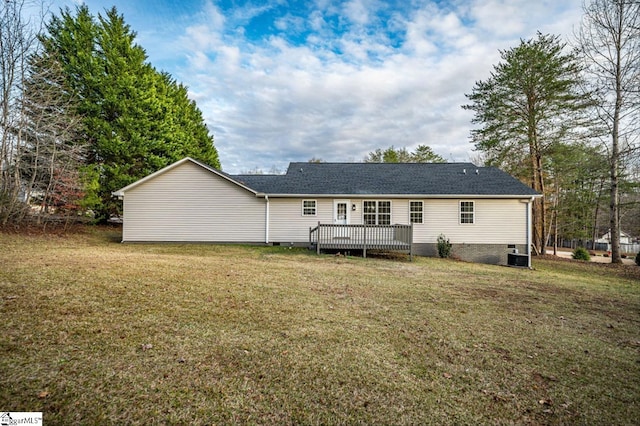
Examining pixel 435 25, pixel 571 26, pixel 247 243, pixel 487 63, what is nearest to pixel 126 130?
pixel 247 243

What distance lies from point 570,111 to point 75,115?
3012 centimetres

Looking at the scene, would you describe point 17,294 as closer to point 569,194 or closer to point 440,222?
point 440,222

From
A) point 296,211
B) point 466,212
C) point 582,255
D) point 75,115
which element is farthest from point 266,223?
point 582,255

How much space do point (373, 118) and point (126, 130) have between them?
2130cm

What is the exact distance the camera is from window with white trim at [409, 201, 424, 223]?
1499 centimetres

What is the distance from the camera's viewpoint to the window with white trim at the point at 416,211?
14992mm

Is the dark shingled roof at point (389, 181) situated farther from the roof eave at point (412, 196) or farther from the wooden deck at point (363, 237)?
the wooden deck at point (363, 237)

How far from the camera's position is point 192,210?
15.2 meters

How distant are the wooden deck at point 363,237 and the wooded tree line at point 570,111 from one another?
12.1m

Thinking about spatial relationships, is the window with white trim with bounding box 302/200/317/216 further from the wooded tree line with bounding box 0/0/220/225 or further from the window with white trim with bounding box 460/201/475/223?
the wooded tree line with bounding box 0/0/220/225

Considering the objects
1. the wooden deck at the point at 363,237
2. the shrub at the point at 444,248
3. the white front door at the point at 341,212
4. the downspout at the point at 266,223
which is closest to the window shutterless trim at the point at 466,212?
the shrub at the point at 444,248

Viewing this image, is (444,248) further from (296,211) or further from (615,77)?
(615,77)

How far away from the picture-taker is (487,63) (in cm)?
1983

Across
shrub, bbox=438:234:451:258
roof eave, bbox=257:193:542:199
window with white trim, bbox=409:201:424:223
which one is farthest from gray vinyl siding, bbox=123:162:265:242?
shrub, bbox=438:234:451:258
